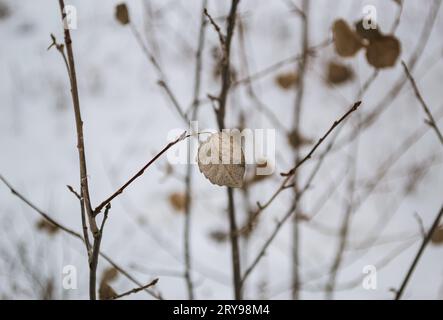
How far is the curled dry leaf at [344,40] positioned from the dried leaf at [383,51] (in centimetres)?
3

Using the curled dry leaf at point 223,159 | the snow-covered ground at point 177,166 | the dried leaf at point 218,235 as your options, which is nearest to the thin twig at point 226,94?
the curled dry leaf at point 223,159

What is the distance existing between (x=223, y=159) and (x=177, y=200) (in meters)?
2.17

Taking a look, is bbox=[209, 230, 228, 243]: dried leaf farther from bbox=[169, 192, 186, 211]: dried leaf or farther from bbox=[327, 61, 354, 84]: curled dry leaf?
bbox=[327, 61, 354, 84]: curled dry leaf

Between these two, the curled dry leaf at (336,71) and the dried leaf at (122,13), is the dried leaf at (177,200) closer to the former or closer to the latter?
the curled dry leaf at (336,71)

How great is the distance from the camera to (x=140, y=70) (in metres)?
3.94

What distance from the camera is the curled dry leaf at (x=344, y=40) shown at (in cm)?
75

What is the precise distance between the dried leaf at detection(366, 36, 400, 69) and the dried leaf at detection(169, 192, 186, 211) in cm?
195

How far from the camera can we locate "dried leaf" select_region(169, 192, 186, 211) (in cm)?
260

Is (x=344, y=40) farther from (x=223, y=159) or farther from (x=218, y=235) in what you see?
(x=218, y=235)

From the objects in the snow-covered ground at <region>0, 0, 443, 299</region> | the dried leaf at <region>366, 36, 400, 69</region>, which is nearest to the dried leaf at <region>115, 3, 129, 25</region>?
the dried leaf at <region>366, 36, 400, 69</region>

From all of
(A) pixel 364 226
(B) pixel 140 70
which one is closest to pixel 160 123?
(B) pixel 140 70

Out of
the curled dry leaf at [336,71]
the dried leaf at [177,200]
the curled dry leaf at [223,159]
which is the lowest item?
the curled dry leaf at [223,159]

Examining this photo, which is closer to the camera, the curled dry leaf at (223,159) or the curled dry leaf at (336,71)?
the curled dry leaf at (223,159)
